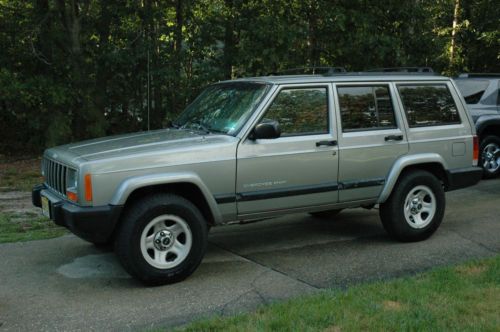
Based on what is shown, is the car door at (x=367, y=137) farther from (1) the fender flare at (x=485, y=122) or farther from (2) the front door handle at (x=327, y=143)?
(1) the fender flare at (x=485, y=122)

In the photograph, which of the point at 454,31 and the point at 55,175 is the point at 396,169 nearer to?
the point at 55,175

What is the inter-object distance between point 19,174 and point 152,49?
154 inches

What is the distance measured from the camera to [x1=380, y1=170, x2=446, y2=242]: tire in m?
6.36

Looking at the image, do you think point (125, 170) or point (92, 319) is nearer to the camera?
point (92, 319)

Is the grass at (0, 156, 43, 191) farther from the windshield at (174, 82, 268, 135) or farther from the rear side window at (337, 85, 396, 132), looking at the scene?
the rear side window at (337, 85, 396, 132)

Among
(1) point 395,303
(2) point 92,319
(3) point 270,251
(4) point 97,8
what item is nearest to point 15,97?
(4) point 97,8

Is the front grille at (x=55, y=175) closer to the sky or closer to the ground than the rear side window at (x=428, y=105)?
closer to the ground

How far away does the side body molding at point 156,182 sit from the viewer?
495cm

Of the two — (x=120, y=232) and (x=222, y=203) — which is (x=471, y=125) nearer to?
(x=222, y=203)

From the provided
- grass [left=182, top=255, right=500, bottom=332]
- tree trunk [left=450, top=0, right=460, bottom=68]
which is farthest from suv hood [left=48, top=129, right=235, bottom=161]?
tree trunk [left=450, top=0, right=460, bottom=68]

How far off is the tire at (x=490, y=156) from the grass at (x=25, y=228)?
297 inches

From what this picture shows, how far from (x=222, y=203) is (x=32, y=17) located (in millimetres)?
9200

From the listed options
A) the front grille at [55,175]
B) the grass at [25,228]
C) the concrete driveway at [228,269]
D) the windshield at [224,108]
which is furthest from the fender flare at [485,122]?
the front grille at [55,175]

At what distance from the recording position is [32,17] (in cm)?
1275
